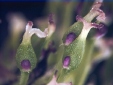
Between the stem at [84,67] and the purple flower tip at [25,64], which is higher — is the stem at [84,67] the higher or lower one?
the higher one

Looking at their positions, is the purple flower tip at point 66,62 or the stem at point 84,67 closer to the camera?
the purple flower tip at point 66,62

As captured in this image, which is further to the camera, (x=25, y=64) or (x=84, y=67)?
(x=84, y=67)

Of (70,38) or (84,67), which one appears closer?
(70,38)

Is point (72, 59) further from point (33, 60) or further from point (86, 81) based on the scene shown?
point (86, 81)

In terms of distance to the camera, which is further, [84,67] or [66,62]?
[84,67]

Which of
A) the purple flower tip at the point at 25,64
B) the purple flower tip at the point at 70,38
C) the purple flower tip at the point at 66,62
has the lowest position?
the purple flower tip at the point at 66,62

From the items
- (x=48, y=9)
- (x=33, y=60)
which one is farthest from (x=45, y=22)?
(x=33, y=60)

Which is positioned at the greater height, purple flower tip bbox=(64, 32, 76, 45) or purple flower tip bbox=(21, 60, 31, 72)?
purple flower tip bbox=(64, 32, 76, 45)

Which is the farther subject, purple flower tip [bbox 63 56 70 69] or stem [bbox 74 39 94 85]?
stem [bbox 74 39 94 85]

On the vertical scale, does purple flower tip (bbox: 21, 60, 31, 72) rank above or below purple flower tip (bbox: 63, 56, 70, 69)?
above

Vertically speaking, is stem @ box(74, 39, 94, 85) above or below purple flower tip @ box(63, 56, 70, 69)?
above

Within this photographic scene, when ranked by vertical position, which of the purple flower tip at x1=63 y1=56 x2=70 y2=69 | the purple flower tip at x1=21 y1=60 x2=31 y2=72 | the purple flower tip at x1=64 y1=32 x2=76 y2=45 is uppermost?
the purple flower tip at x1=64 y1=32 x2=76 y2=45
